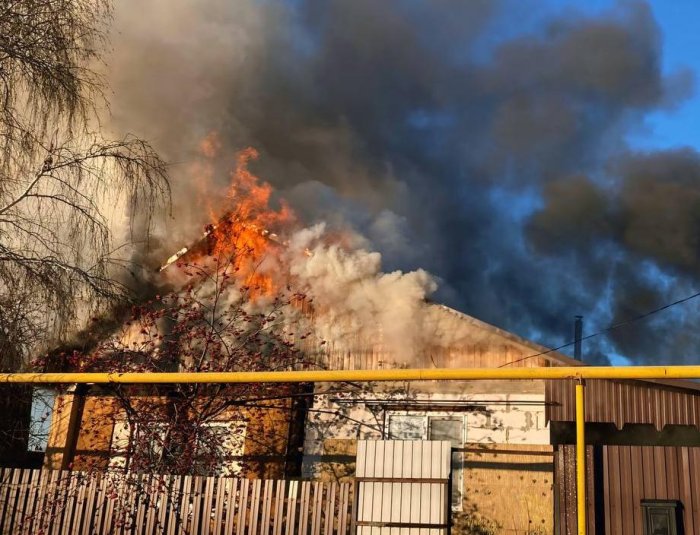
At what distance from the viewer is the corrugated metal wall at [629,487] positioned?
708cm

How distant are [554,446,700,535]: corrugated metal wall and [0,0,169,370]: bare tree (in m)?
6.23

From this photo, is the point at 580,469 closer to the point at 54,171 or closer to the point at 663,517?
the point at 663,517

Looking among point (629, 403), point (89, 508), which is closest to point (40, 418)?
point (89, 508)

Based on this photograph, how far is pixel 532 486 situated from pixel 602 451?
4207 mm

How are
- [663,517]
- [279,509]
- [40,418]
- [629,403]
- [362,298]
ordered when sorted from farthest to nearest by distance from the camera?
1. [40,418]
2. [362,298]
3. [629,403]
4. [279,509]
5. [663,517]

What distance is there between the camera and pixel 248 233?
48.5 feet

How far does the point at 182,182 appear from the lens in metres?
17.4

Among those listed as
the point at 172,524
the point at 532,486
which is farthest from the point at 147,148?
the point at 532,486

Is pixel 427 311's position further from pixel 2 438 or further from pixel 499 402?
pixel 2 438

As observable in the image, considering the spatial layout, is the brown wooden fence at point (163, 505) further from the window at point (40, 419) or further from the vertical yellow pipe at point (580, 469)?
the window at point (40, 419)

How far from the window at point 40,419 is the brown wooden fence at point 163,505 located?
586 cm

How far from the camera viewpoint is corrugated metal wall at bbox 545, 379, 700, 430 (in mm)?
11055

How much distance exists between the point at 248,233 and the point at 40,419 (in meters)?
6.18

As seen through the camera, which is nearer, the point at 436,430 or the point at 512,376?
the point at 512,376
